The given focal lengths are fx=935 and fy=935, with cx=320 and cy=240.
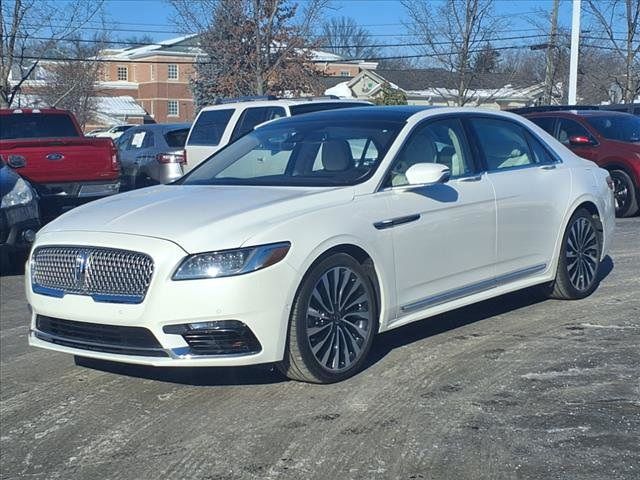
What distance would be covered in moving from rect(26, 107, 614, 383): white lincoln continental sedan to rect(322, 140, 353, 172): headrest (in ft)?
0.03

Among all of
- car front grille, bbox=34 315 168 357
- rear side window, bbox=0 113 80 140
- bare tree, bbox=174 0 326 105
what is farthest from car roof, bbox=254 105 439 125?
bare tree, bbox=174 0 326 105

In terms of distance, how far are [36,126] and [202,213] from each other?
8.61m

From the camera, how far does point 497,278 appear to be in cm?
651

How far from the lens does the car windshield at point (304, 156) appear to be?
591 centimetres

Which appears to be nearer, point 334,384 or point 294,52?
point 334,384

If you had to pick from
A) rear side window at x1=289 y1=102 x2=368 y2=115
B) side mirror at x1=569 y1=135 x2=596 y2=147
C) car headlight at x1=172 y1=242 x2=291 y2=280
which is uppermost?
rear side window at x1=289 y1=102 x2=368 y2=115

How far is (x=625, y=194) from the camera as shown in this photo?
13750mm

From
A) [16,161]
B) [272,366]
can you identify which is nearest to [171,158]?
[16,161]

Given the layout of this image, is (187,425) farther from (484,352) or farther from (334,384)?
(484,352)

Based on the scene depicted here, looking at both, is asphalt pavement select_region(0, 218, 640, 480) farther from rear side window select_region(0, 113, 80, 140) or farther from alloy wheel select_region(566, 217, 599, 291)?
rear side window select_region(0, 113, 80, 140)

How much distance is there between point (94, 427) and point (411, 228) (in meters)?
2.20

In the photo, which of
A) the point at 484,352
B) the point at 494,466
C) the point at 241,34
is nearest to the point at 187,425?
the point at 494,466

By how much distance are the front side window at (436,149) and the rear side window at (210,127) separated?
7347 mm

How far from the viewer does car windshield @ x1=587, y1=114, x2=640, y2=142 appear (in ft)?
45.9
